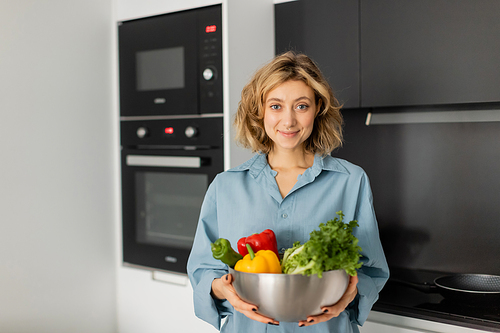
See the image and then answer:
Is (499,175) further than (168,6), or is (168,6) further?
(168,6)

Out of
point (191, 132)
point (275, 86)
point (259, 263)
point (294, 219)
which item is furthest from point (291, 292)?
point (191, 132)

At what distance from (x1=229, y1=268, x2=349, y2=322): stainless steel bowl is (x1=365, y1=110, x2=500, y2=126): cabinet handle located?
1.01m

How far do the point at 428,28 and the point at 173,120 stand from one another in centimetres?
103

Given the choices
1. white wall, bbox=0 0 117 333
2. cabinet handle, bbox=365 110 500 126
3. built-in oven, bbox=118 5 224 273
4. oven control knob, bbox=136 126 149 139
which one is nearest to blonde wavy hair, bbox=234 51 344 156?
built-in oven, bbox=118 5 224 273

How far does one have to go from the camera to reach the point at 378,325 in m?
1.45

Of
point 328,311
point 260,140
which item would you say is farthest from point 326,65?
point 328,311

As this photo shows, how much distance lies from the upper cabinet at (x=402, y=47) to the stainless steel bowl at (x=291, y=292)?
36.6 inches

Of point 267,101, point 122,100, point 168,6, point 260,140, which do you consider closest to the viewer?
point 267,101

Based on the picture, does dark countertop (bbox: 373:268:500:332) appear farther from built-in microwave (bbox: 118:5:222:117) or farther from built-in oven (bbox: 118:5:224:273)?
built-in microwave (bbox: 118:5:222:117)

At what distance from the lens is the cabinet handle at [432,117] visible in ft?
5.13

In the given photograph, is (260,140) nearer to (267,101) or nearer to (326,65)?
(267,101)

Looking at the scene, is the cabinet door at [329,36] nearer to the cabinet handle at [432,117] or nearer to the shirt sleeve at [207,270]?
the cabinet handle at [432,117]

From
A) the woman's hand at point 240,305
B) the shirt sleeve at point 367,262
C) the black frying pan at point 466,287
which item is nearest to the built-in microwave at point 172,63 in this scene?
the shirt sleeve at point 367,262

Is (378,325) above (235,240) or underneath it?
underneath
